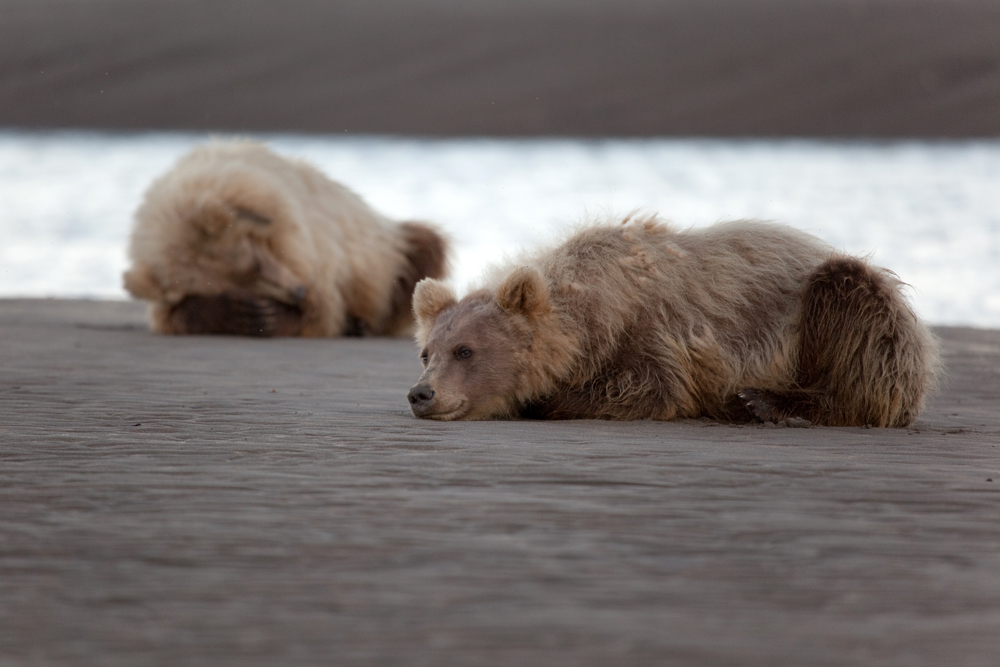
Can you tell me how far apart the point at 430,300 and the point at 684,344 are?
1300 mm

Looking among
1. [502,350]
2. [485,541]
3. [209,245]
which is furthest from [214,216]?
[485,541]

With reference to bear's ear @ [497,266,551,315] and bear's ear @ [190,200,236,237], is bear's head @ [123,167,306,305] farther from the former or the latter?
bear's ear @ [497,266,551,315]

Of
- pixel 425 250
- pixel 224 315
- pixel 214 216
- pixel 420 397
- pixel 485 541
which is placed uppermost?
pixel 214 216

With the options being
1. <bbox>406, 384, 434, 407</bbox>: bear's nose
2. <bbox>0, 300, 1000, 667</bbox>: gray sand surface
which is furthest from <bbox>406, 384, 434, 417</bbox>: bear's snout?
<bbox>0, 300, 1000, 667</bbox>: gray sand surface

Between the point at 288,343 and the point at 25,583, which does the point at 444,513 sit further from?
the point at 288,343

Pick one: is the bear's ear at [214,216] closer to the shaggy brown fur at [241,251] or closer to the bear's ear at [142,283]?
the shaggy brown fur at [241,251]

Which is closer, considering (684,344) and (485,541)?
(485,541)

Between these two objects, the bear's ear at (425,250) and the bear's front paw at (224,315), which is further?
the bear's ear at (425,250)

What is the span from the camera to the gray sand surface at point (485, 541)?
8.21 feet

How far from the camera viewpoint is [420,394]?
5.39 meters

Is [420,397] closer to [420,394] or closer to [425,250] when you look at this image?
[420,394]

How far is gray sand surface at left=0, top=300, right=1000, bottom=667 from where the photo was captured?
2.50 meters

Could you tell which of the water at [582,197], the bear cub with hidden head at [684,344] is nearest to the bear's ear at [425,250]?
the water at [582,197]

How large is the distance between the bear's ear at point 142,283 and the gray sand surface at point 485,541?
180 inches
